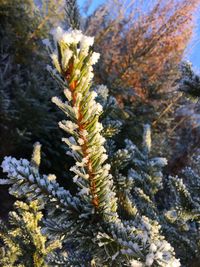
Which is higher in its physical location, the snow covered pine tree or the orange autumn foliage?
the orange autumn foliage

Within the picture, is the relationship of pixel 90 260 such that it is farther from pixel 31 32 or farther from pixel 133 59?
pixel 31 32

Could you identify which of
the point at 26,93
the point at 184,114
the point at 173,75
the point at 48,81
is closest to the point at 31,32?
the point at 48,81

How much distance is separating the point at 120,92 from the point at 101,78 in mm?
1074

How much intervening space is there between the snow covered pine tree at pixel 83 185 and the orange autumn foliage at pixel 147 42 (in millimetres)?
6981

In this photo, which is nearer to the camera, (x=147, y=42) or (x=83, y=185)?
(x=83, y=185)

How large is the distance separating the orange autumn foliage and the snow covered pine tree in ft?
22.9

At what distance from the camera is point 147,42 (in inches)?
343

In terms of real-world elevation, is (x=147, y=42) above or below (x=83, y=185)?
above

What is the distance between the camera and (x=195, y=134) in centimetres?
1220

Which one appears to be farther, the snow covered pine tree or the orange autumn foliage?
the orange autumn foliage

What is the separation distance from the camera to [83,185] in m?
0.87

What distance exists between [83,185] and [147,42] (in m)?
8.31

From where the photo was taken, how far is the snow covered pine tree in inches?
25.2

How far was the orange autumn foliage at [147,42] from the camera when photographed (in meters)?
8.64
